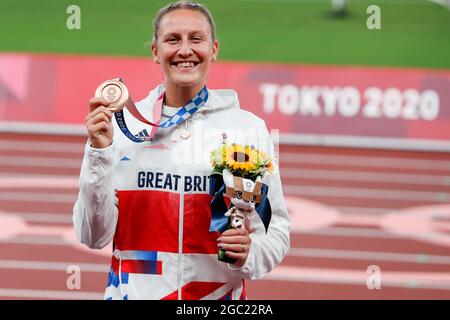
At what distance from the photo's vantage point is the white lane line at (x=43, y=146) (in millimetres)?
7543

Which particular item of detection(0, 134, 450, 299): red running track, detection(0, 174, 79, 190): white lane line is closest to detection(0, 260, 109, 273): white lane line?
detection(0, 134, 450, 299): red running track

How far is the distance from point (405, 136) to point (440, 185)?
0.76 metres

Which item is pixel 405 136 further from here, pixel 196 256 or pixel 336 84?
pixel 196 256

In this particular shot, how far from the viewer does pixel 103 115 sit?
236cm

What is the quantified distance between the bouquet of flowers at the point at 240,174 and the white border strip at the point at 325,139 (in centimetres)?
503

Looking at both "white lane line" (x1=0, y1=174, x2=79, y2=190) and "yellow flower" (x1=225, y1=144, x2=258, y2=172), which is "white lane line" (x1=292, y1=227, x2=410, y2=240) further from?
"yellow flower" (x1=225, y1=144, x2=258, y2=172)

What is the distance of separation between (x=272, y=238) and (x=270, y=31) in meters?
7.40

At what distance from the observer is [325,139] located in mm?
7715

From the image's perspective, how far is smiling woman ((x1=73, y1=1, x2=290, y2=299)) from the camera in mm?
2506

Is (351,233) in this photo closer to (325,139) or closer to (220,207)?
(325,139)

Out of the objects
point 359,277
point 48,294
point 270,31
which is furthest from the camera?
point 270,31

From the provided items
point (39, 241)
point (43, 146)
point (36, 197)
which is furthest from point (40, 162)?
point (39, 241)

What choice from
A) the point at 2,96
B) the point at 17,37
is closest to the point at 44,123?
the point at 2,96

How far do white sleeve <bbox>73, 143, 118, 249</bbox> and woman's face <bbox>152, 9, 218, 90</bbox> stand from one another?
29cm
